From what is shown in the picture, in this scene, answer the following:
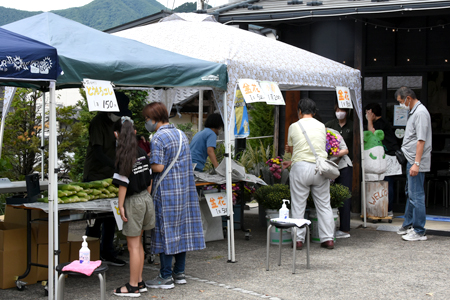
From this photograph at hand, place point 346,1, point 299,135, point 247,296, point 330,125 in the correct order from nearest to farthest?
point 247,296, point 299,135, point 330,125, point 346,1

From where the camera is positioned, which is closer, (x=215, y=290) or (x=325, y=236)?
(x=215, y=290)

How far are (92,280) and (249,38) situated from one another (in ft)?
12.4

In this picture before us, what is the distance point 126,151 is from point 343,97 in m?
4.09

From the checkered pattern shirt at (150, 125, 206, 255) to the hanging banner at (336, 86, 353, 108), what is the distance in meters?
3.32

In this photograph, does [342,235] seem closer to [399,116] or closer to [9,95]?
[399,116]

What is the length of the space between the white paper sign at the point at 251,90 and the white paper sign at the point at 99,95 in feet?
5.68

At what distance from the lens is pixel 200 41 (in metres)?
6.83

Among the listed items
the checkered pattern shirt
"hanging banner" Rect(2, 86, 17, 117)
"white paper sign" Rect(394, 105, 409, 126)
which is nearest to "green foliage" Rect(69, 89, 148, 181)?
"hanging banner" Rect(2, 86, 17, 117)

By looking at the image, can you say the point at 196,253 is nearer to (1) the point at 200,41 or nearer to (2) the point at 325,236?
(2) the point at 325,236

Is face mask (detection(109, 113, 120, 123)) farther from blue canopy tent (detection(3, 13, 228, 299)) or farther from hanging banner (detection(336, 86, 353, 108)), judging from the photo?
hanging banner (detection(336, 86, 353, 108))

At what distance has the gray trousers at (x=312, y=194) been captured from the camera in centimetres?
666

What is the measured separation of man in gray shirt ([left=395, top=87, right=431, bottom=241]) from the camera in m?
7.12

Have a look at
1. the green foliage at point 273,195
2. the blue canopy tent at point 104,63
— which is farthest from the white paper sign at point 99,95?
the green foliage at point 273,195

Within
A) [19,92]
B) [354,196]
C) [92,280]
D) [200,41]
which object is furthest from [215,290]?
[19,92]
